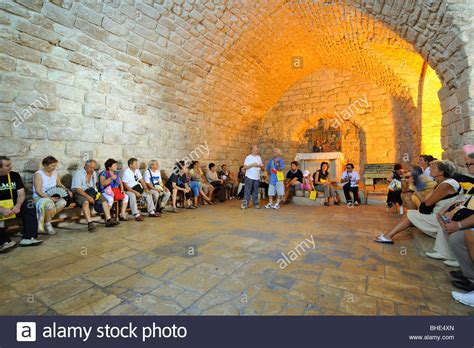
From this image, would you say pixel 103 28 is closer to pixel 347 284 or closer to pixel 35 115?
pixel 35 115

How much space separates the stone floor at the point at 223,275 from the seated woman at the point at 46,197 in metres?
0.32

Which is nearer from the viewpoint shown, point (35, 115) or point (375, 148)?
point (35, 115)

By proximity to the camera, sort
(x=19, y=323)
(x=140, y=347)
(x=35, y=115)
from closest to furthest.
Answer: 1. (x=140, y=347)
2. (x=19, y=323)
3. (x=35, y=115)

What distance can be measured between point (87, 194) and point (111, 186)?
0.41 meters

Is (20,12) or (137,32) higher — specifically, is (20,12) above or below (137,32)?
below

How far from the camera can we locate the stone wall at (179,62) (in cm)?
359

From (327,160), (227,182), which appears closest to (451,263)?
(327,160)

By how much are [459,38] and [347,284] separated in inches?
161

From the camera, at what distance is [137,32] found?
4.79 meters

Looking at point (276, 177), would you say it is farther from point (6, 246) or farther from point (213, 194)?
point (6, 246)

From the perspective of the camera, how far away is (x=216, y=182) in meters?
7.15

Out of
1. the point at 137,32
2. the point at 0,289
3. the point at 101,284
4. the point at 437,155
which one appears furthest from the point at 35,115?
the point at 437,155

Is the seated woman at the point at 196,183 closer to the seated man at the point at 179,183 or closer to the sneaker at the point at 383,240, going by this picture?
the seated man at the point at 179,183

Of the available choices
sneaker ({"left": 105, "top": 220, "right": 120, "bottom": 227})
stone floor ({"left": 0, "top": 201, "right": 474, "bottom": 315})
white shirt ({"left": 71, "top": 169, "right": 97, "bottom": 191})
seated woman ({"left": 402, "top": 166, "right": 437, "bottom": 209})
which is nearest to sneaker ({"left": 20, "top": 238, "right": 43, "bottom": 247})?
stone floor ({"left": 0, "top": 201, "right": 474, "bottom": 315})
